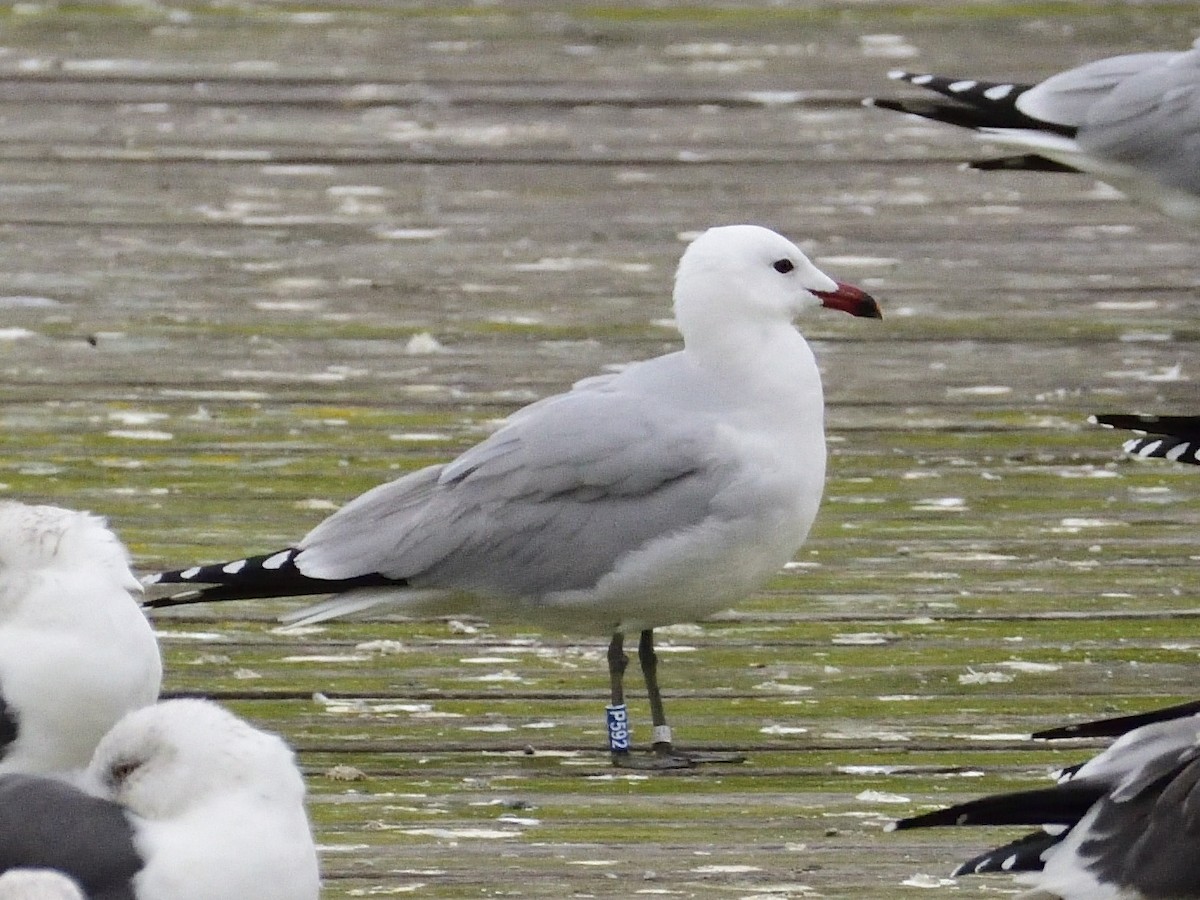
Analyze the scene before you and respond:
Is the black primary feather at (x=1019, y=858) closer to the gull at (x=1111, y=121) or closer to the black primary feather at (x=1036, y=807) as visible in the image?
the black primary feather at (x=1036, y=807)

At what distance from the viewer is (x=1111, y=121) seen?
20.8ft

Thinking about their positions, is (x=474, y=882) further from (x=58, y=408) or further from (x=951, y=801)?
(x=58, y=408)

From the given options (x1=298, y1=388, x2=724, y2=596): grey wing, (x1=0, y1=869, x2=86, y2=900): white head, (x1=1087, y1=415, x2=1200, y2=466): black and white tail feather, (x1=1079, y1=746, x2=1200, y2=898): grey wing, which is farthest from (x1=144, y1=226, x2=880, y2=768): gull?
(x1=0, y1=869, x2=86, y2=900): white head

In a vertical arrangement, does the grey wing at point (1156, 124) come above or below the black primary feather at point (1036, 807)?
above

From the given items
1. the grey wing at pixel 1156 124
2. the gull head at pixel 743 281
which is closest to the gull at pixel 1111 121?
the grey wing at pixel 1156 124

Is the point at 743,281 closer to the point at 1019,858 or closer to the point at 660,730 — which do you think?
the point at 660,730

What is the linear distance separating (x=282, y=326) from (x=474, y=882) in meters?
2.86

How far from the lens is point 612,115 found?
7691 mm

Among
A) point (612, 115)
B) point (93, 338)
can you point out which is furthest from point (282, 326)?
point (612, 115)

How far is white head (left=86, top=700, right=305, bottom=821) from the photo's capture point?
302cm

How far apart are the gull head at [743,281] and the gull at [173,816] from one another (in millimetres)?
1444

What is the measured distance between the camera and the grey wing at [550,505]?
4.16 m

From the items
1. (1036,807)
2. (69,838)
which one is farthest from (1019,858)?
(69,838)

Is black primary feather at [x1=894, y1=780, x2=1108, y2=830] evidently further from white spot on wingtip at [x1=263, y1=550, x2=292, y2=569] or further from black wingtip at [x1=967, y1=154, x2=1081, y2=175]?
black wingtip at [x1=967, y1=154, x2=1081, y2=175]
